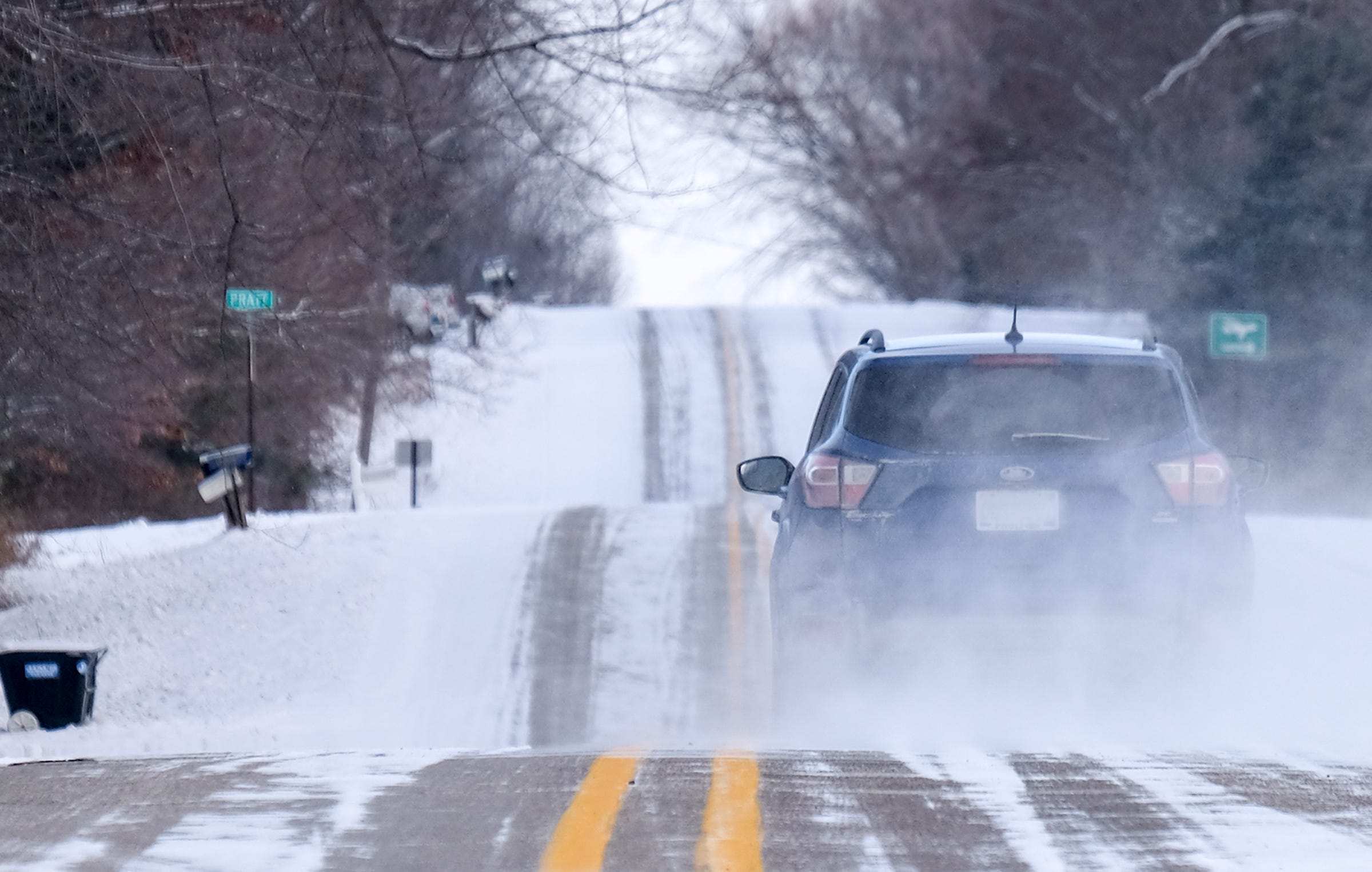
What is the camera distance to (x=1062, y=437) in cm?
743

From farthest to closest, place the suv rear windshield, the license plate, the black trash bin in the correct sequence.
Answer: the black trash bin → the suv rear windshield → the license plate

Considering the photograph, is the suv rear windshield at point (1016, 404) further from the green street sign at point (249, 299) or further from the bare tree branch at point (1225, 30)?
the bare tree branch at point (1225, 30)

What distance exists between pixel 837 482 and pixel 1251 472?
303 cm

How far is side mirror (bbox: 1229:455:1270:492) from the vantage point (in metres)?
9.30

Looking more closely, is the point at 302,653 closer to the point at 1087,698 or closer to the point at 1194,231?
the point at 1087,698

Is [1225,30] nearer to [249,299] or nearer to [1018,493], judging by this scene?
[249,299]

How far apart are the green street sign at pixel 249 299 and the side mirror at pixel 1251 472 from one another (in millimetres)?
7486

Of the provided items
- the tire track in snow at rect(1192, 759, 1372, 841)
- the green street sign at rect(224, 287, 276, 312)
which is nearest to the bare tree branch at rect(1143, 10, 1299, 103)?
the green street sign at rect(224, 287, 276, 312)

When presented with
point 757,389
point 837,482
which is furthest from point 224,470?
point 757,389

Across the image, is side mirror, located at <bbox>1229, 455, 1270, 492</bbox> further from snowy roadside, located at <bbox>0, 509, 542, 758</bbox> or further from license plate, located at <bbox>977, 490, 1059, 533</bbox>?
snowy roadside, located at <bbox>0, 509, 542, 758</bbox>

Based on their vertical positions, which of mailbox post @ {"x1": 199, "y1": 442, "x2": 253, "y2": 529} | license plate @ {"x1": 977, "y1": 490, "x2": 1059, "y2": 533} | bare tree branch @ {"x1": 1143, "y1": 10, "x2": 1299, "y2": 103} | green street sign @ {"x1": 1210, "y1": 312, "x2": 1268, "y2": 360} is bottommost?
license plate @ {"x1": 977, "y1": 490, "x2": 1059, "y2": 533}

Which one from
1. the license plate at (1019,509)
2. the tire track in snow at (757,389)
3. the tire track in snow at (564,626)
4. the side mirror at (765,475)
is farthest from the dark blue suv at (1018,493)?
the tire track in snow at (757,389)

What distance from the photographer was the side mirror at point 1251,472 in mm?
9297

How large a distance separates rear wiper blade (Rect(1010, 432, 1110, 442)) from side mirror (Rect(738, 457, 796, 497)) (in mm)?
1832
